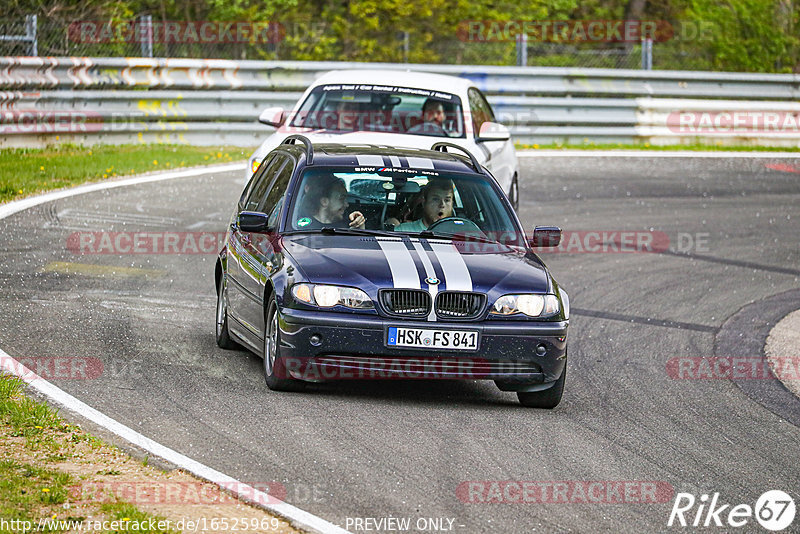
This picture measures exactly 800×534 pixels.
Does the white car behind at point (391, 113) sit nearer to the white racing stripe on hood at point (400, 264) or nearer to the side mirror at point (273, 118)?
the side mirror at point (273, 118)

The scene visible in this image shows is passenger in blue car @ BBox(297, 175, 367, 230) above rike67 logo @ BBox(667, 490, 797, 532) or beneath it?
above

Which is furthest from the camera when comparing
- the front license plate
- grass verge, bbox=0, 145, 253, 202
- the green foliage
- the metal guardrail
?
the green foliage

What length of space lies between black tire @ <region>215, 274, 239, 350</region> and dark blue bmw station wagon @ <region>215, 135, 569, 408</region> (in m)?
0.03

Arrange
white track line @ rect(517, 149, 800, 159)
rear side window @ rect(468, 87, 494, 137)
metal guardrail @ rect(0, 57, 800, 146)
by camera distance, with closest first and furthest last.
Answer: rear side window @ rect(468, 87, 494, 137), metal guardrail @ rect(0, 57, 800, 146), white track line @ rect(517, 149, 800, 159)

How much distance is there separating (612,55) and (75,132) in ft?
42.1

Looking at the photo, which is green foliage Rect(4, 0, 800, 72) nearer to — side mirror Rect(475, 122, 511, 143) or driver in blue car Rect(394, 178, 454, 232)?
side mirror Rect(475, 122, 511, 143)

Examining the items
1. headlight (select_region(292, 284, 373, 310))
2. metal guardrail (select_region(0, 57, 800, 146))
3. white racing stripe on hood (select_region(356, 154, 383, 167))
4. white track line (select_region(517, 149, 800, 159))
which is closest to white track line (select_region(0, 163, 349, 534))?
headlight (select_region(292, 284, 373, 310))

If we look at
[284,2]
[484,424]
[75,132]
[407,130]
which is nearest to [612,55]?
[284,2]

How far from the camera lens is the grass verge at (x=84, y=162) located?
1677 cm

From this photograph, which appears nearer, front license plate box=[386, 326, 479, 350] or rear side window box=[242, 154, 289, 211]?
front license plate box=[386, 326, 479, 350]

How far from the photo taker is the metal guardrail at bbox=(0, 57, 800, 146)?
19.5 metres

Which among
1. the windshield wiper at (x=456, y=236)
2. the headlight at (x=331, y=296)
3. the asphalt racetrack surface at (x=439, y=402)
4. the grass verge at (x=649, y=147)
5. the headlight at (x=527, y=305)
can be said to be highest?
the windshield wiper at (x=456, y=236)

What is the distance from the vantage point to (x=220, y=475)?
629 centimetres

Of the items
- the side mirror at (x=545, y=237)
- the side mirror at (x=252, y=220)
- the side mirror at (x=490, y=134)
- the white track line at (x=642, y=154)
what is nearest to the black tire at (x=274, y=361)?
the side mirror at (x=252, y=220)
